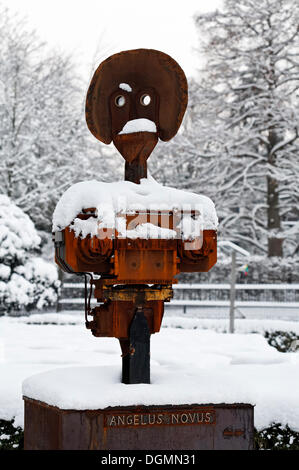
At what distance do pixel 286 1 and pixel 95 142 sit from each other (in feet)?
21.6

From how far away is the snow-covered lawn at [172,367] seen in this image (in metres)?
3.43

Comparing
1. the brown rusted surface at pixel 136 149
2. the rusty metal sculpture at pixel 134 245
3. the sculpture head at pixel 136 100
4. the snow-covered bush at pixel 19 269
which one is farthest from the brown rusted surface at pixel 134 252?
the snow-covered bush at pixel 19 269

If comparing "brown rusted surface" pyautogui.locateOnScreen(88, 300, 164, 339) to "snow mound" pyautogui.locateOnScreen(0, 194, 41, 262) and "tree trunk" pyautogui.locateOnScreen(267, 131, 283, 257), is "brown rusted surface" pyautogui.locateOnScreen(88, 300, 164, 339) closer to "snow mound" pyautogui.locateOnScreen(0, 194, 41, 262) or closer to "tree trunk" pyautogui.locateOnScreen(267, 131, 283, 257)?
"snow mound" pyautogui.locateOnScreen(0, 194, 41, 262)

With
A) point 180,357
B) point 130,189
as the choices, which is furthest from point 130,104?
point 180,357

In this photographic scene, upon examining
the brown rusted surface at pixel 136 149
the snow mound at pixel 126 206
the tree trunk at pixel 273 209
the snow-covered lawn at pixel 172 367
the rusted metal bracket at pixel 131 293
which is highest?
the tree trunk at pixel 273 209

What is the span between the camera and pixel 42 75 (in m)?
18.5

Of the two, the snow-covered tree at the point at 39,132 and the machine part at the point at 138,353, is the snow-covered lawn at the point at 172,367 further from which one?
the snow-covered tree at the point at 39,132

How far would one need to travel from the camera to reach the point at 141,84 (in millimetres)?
3809

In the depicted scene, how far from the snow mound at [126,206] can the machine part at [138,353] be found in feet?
1.69

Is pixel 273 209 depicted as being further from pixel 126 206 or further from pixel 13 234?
pixel 126 206

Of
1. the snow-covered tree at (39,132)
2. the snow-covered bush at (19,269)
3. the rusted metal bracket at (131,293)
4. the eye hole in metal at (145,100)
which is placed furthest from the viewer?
the snow-covered tree at (39,132)

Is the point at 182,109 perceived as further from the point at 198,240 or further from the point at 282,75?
the point at 282,75

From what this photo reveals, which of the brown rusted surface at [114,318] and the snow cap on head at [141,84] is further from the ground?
the snow cap on head at [141,84]

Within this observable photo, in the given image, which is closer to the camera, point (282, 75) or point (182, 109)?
point (182, 109)
